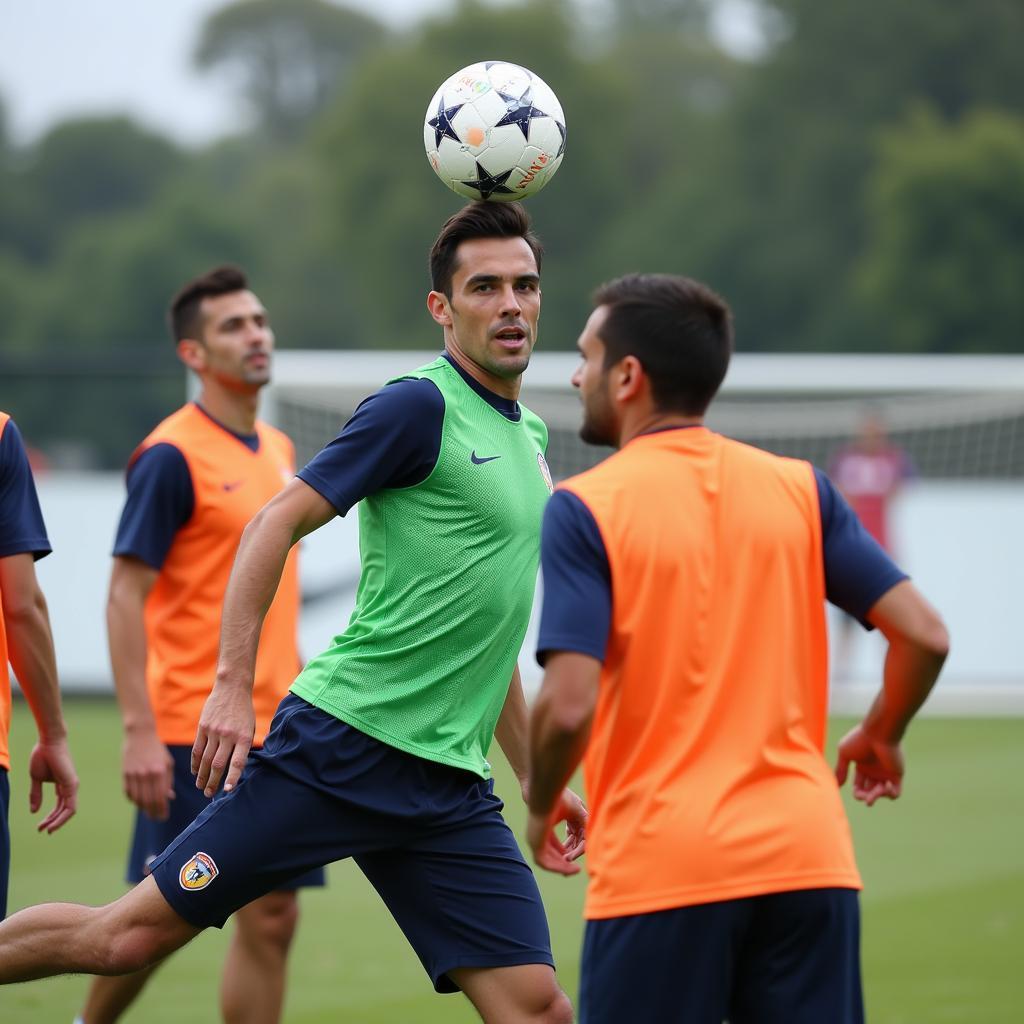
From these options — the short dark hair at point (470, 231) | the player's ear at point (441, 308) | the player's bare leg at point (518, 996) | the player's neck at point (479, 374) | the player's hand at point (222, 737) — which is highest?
the short dark hair at point (470, 231)

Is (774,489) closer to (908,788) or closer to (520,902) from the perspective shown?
(520,902)

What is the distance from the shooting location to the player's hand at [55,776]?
4.73 meters

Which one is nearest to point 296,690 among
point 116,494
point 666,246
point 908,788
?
point 908,788

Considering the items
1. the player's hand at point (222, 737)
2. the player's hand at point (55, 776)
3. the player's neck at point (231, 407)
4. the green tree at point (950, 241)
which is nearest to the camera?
the player's hand at point (222, 737)

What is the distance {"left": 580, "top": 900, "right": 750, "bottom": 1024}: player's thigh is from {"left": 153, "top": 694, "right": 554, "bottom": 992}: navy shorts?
3.23 feet

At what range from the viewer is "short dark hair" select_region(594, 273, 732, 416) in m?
3.45

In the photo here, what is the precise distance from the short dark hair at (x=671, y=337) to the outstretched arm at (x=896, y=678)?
56 centimetres

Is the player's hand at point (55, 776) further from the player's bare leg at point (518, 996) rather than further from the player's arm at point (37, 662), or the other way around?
the player's bare leg at point (518, 996)

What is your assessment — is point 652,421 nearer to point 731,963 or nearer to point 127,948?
point 731,963

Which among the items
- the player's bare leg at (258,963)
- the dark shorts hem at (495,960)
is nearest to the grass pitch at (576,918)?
the player's bare leg at (258,963)

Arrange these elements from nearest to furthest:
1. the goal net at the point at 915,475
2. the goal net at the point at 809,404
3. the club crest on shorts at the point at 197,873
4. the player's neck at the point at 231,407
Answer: the club crest on shorts at the point at 197,873, the player's neck at the point at 231,407, the goal net at the point at 915,475, the goal net at the point at 809,404

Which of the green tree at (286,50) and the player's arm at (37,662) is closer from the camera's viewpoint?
the player's arm at (37,662)

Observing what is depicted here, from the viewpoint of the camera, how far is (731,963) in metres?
3.31

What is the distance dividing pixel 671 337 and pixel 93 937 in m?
2.04
